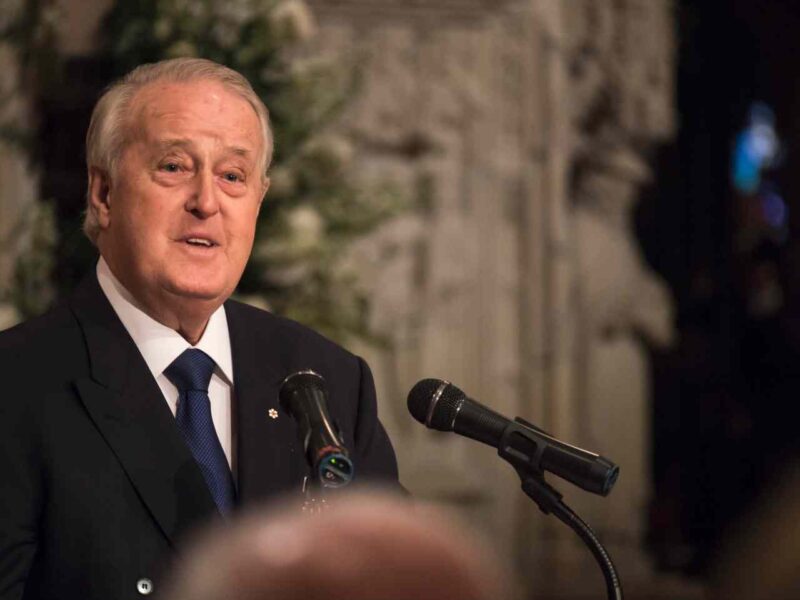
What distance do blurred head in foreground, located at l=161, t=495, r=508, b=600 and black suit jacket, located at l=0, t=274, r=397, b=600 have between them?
888 mm

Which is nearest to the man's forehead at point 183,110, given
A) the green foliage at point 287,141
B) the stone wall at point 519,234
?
the green foliage at point 287,141

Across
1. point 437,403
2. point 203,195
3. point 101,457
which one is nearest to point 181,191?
point 203,195

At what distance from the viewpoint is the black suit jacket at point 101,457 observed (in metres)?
1.85

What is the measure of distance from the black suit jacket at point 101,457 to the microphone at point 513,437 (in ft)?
0.66

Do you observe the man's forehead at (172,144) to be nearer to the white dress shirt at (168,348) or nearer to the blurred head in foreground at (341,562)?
the white dress shirt at (168,348)

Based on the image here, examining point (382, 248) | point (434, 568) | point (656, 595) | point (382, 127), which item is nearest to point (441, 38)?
point (382, 127)

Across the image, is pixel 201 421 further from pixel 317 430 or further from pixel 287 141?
pixel 287 141

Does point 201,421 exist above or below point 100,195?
below

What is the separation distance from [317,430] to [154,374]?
49 cm

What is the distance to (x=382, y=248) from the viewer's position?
19.0 feet

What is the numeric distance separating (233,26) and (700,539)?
4323mm

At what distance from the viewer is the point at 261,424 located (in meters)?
→ 2.05

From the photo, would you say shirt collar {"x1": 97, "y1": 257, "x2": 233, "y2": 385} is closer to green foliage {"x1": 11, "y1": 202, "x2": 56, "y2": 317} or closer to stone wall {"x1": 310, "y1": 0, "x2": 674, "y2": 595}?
green foliage {"x1": 11, "y1": 202, "x2": 56, "y2": 317}

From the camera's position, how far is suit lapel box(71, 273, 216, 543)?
6.28 ft
